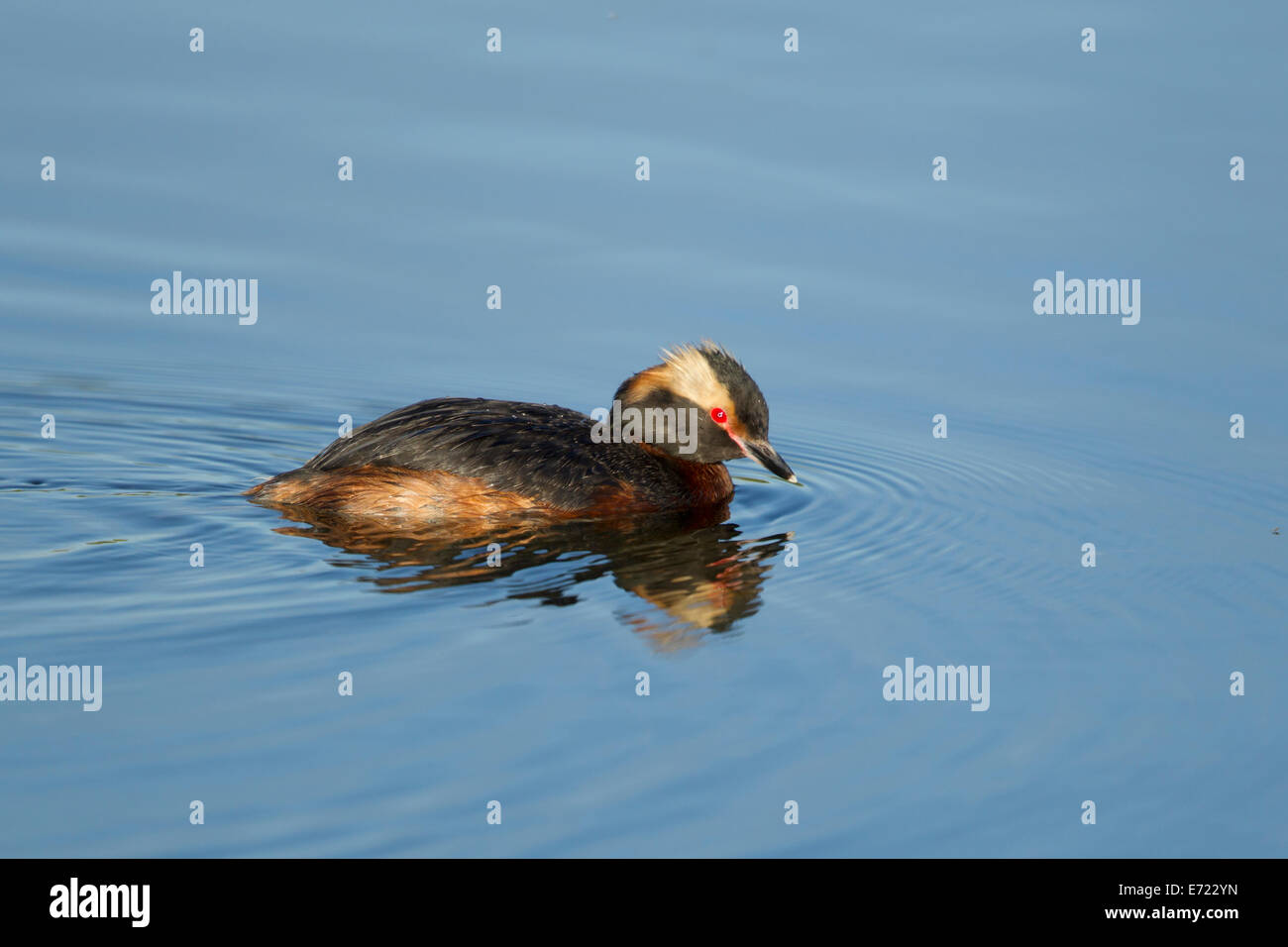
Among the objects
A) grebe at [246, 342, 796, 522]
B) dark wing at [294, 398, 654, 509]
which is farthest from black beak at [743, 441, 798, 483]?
dark wing at [294, 398, 654, 509]

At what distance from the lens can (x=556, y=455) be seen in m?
11.4

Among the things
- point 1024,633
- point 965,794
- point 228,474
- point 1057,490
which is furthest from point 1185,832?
point 228,474

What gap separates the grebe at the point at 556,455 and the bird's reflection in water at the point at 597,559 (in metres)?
0.15

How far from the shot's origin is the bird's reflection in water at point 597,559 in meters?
9.62

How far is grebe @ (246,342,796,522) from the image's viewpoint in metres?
11.1

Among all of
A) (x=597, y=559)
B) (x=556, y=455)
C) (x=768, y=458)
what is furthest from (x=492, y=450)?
(x=768, y=458)

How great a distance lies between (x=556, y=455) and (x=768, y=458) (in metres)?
1.52
